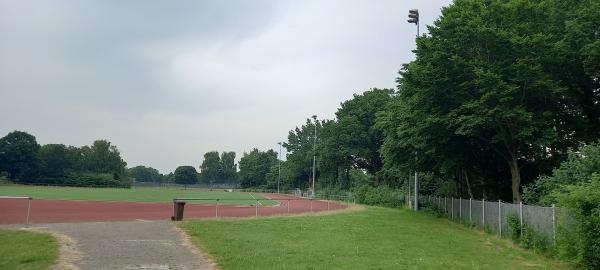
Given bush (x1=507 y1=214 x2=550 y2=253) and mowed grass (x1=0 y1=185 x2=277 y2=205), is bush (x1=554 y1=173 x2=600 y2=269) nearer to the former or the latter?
bush (x1=507 y1=214 x2=550 y2=253)

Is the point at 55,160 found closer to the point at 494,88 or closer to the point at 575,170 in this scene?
the point at 494,88

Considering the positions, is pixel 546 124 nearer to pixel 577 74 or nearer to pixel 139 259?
pixel 577 74

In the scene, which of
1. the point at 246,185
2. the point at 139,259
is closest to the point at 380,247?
the point at 139,259

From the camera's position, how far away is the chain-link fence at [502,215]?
52.2ft

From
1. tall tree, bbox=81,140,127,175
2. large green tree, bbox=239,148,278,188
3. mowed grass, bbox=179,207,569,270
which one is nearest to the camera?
mowed grass, bbox=179,207,569,270

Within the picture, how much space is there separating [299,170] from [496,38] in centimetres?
9279

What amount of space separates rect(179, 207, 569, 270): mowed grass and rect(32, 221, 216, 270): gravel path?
0.69 metres

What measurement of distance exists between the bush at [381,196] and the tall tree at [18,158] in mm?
91293

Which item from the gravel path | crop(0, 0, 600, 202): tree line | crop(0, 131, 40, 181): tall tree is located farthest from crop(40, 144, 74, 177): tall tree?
the gravel path

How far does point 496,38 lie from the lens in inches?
932

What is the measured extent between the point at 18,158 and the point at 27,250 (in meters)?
121

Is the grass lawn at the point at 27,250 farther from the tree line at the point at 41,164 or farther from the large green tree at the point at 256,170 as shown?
the large green tree at the point at 256,170

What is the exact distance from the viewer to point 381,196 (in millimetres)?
52688

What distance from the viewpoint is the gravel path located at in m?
11.5
